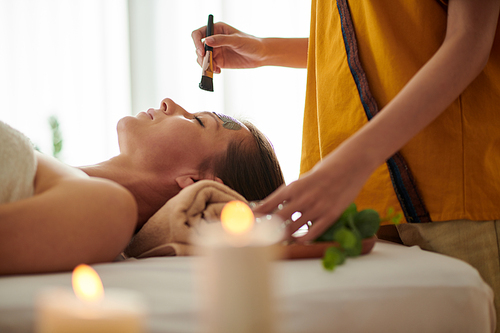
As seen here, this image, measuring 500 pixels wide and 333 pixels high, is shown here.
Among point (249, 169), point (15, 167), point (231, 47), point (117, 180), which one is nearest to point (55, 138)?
point (231, 47)

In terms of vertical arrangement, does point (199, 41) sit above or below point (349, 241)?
above

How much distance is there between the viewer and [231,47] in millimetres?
1495

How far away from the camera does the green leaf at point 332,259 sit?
629 millimetres

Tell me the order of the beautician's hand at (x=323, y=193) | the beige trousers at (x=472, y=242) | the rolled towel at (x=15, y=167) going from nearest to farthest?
the beautician's hand at (x=323, y=193) → the rolled towel at (x=15, y=167) → the beige trousers at (x=472, y=242)

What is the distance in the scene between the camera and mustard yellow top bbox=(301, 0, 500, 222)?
90 cm

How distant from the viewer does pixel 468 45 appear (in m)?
0.77

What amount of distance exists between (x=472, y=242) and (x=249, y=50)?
99cm

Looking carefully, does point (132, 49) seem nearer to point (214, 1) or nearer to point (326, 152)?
point (214, 1)

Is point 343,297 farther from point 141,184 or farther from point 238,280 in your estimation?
point 141,184

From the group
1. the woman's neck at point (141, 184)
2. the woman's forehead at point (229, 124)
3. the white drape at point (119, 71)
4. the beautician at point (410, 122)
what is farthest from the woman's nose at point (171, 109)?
the white drape at point (119, 71)

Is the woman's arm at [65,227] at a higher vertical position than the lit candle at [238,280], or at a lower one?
lower

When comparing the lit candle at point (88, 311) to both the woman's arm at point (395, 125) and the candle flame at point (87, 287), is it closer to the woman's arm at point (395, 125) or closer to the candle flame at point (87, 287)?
the candle flame at point (87, 287)

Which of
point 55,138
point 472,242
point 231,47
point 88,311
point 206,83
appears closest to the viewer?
point 88,311

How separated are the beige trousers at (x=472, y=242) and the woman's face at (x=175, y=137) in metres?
0.61
